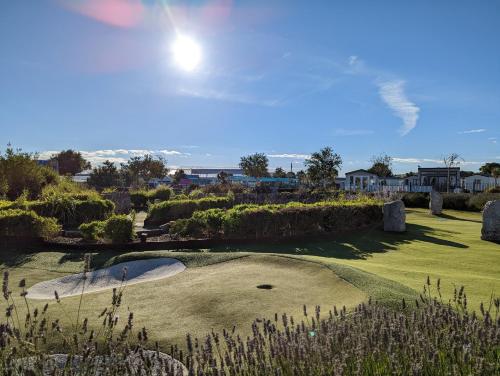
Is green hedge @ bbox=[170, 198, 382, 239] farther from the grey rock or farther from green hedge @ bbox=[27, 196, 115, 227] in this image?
the grey rock

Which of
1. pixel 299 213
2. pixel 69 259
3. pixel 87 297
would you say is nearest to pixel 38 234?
pixel 69 259

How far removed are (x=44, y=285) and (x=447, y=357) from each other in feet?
27.3

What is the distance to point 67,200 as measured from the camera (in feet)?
55.4

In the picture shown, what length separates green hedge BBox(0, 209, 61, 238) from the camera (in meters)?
12.7

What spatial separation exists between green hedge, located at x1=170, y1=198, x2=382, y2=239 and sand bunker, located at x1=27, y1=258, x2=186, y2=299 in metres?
3.08

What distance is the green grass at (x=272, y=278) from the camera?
20.2 ft

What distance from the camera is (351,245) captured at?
42.9ft

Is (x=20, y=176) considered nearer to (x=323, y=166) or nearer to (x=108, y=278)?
(x=108, y=278)

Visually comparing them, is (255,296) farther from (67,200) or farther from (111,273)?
(67,200)

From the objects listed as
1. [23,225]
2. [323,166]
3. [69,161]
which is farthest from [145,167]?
[23,225]

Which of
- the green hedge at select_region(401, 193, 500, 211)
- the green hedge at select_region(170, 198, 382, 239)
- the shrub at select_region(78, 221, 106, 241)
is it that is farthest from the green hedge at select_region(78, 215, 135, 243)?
the green hedge at select_region(401, 193, 500, 211)

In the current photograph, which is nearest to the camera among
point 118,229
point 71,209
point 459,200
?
point 118,229

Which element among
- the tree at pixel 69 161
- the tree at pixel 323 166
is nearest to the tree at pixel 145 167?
the tree at pixel 69 161

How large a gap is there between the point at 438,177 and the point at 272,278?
2287 inches
